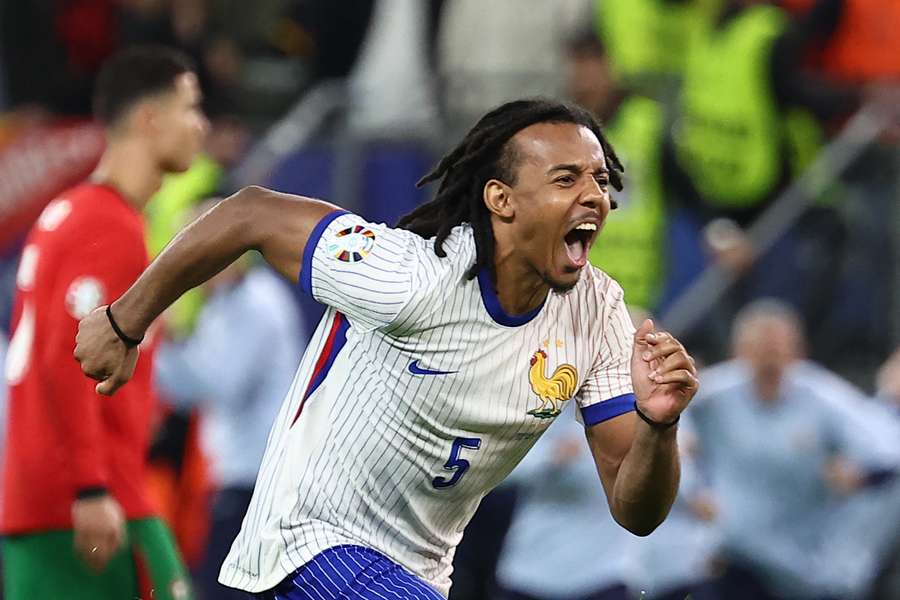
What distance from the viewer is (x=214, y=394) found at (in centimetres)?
1042

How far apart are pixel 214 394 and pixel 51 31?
3.75m

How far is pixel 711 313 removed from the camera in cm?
1050

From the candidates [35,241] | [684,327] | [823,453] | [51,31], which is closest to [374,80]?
[51,31]

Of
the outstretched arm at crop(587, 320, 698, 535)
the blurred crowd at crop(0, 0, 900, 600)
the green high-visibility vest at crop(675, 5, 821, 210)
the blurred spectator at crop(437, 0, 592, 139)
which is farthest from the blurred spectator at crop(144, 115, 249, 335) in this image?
the outstretched arm at crop(587, 320, 698, 535)

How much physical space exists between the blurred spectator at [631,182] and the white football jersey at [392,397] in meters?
5.32

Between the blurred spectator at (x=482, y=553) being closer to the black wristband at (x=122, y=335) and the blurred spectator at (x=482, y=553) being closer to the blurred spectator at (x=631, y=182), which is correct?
the blurred spectator at (x=631, y=182)

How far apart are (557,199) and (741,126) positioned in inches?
228

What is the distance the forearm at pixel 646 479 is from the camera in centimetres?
486

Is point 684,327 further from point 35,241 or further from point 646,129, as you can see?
point 35,241

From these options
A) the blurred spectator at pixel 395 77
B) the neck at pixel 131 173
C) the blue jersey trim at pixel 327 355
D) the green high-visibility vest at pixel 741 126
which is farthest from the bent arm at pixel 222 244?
the blurred spectator at pixel 395 77

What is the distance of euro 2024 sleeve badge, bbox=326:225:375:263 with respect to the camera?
16.0 ft

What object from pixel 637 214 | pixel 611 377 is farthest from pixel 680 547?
pixel 611 377

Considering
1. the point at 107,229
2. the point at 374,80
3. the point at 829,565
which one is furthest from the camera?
the point at 374,80

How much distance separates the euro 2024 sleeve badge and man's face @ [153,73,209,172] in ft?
7.63
